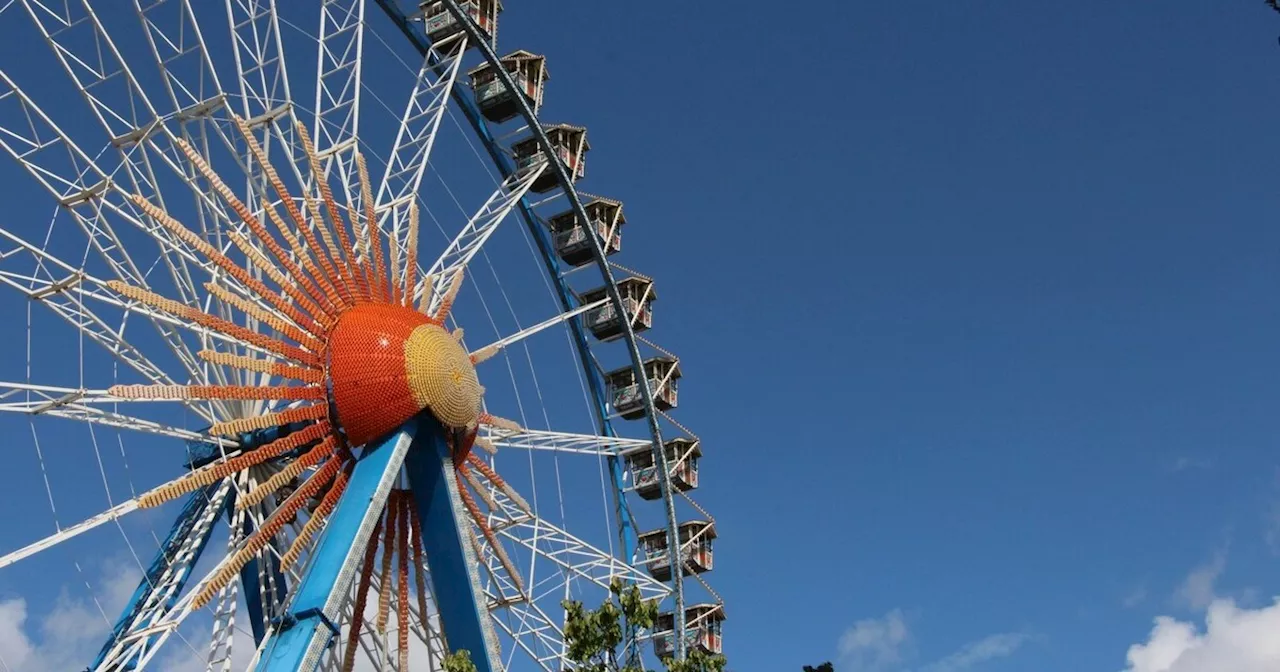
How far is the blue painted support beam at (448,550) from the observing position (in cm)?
1812

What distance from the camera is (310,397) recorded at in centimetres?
1791

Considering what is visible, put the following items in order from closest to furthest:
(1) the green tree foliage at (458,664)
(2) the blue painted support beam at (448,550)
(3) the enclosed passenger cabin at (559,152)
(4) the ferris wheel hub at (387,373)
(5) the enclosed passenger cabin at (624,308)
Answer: (1) the green tree foliage at (458,664) < (4) the ferris wheel hub at (387,373) < (2) the blue painted support beam at (448,550) < (3) the enclosed passenger cabin at (559,152) < (5) the enclosed passenger cabin at (624,308)

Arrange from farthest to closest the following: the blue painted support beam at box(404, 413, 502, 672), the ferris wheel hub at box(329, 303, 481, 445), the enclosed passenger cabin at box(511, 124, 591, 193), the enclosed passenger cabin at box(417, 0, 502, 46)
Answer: the enclosed passenger cabin at box(511, 124, 591, 193)
the enclosed passenger cabin at box(417, 0, 502, 46)
the blue painted support beam at box(404, 413, 502, 672)
the ferris wheel hub at box(329, 303, 481, 445)

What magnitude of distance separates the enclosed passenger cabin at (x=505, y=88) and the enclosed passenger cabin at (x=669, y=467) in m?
7.65

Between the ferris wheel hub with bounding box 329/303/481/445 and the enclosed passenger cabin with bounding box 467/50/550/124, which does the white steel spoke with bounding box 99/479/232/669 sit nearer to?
the ferris wheel hub with bounding box 329/303/481/445

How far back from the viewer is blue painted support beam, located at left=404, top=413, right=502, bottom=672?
59.5ft

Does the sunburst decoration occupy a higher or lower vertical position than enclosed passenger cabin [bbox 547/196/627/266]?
lower

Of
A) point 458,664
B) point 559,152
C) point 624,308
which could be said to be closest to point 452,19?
point 559,152

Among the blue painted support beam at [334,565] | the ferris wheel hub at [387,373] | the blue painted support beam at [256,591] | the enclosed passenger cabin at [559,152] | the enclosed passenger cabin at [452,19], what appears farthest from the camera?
the enclosed passenger cabin at [559,152]

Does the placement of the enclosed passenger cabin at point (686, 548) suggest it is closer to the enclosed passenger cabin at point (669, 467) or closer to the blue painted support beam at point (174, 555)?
the enclosed passenger cabin at point (669, 467)

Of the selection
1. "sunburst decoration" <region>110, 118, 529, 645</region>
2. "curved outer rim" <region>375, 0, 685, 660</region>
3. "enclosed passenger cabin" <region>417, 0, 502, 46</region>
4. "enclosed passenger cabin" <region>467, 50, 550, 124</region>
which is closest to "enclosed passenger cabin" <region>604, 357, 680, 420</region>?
"curved outer rim" <region>375, 0, 685, 660</region>

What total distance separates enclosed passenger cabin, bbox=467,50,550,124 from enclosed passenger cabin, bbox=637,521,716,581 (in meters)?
9.76

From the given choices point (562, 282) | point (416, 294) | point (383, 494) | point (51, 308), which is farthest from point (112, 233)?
point (562, 282)

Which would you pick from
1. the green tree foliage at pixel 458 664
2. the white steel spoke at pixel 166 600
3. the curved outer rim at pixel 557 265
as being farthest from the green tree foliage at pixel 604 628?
the curved outer rim at pixel 557 265
